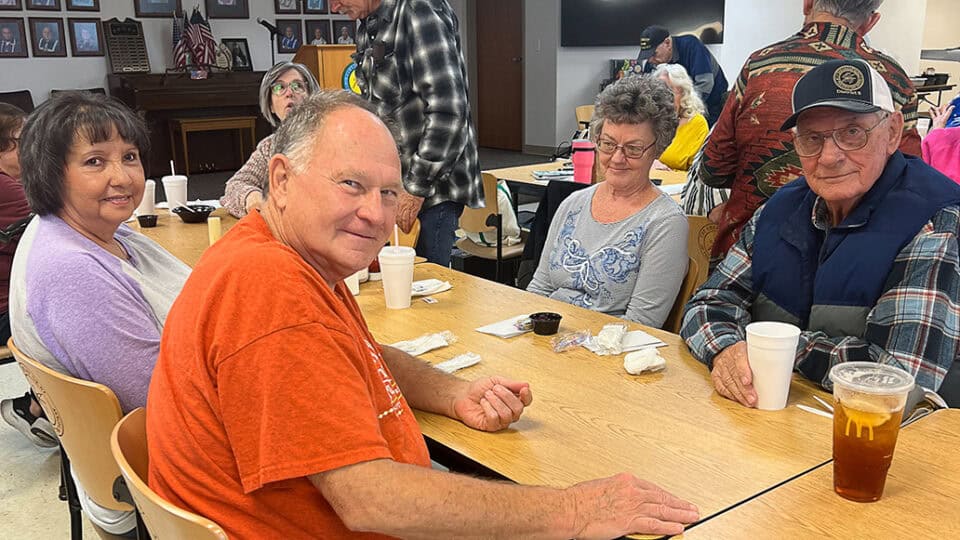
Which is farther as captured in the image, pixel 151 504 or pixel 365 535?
pixel 365 535

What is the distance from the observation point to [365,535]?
115cm

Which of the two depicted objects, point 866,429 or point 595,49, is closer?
point 866,429

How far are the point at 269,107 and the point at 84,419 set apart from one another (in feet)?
7.71

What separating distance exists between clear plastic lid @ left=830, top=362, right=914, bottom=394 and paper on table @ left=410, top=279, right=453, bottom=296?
4.20 ft

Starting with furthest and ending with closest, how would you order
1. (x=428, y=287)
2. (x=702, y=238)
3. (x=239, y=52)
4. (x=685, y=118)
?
(x=239, y=52)
(x=685, y=118)
(x=702, y=238)
(x=428, y=287)

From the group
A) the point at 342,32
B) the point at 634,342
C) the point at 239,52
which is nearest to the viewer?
the point at 634,342

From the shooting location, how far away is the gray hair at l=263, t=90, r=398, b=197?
1185mm

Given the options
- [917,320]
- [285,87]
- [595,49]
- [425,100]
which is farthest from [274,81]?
[595,49]

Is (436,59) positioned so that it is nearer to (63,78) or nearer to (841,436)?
(841,436)

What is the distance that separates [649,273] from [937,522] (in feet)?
4.10

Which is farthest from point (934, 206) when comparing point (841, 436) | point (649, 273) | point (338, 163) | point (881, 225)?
point (338, 163)

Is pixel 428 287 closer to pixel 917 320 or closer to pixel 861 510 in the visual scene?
pixel 917 320

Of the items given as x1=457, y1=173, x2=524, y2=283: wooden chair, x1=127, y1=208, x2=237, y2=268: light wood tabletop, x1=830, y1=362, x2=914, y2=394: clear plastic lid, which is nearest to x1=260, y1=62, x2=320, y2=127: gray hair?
x1=127, y1=208, x2=237, y2=268: light wood tabletop

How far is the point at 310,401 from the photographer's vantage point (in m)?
1.02
